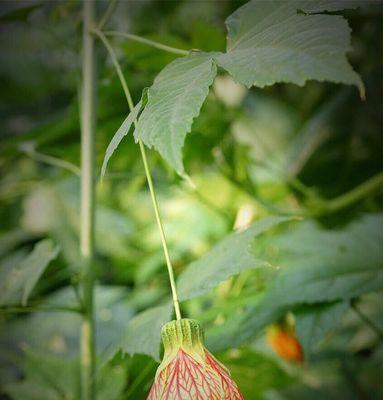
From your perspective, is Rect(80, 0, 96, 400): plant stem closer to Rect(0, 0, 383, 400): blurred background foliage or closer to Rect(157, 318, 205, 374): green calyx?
Rect(0, 0, 383, 400): blurred background foliage

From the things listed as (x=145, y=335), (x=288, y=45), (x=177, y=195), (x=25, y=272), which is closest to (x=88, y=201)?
(x=25, y=272)

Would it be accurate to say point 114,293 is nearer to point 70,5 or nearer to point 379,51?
point 70,5

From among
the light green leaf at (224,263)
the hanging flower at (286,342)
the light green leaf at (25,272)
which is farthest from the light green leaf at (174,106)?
the hanging flower at (286,342)

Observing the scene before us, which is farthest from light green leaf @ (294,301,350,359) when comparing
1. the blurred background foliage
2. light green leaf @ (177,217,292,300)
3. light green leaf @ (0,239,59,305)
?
light green leaf @ (0,239,59,305)

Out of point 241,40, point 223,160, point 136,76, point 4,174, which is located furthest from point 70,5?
point 4,174

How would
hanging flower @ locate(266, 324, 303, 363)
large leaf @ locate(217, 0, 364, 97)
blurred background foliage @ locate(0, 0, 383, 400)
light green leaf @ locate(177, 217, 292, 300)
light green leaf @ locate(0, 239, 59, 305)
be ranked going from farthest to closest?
hanging flower @ locate(266, 324, 303, 363)
blurred background foliage @ locate(0, 0, 383, 400)
light green leaf @ locate(0, 239, 59, 305)
light green leaf @ locate(177, 217, 292, 300)
large leaf @ locate(217, 0, 364, 97)

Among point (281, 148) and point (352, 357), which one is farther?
point (281, 148)
